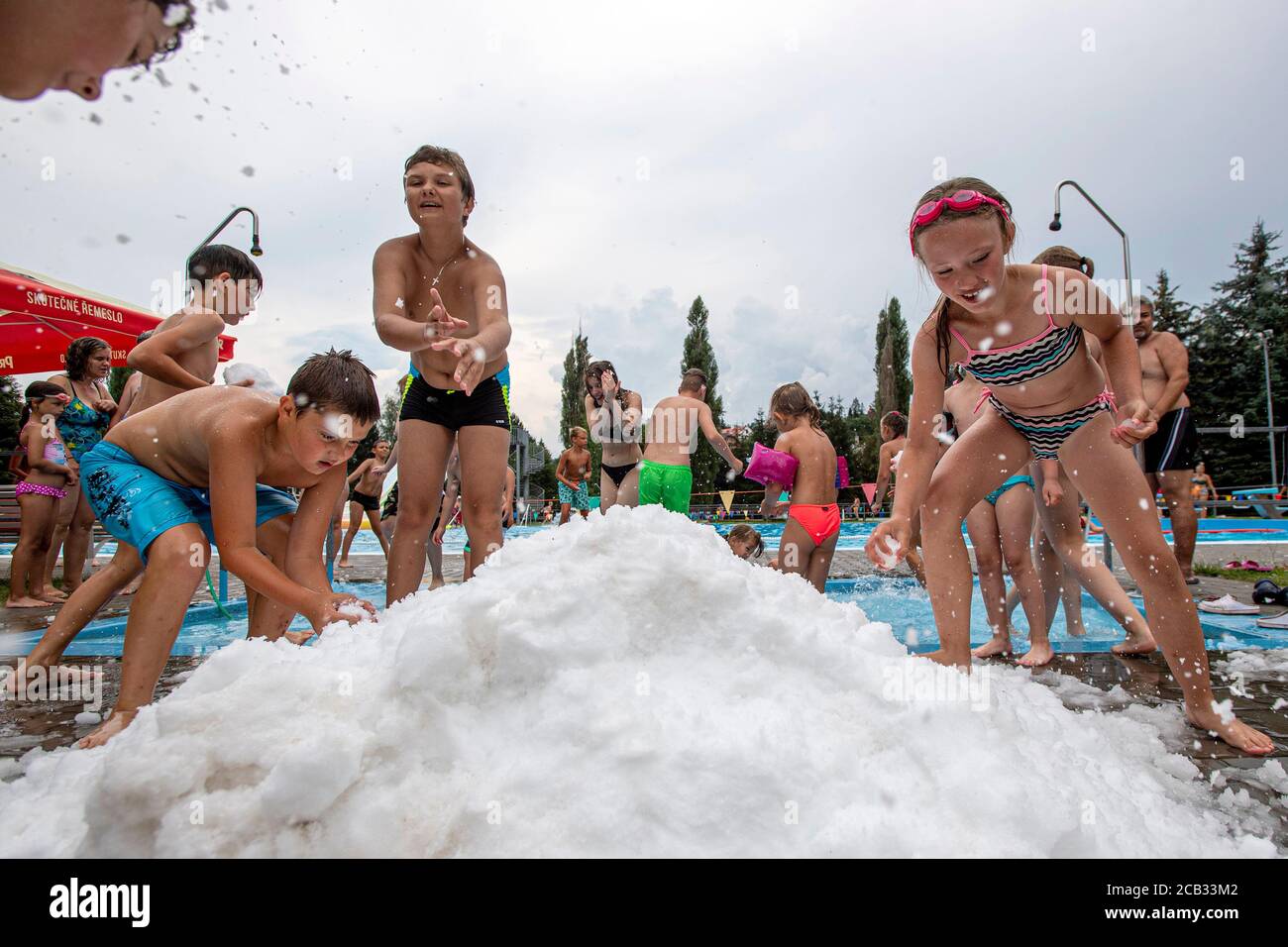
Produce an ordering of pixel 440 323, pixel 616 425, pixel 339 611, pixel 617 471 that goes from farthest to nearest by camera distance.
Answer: pixel 617 471
pixel 616 425
pixel 440 323
pixel 339 611

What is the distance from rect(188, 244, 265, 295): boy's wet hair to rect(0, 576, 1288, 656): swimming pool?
1963 mm

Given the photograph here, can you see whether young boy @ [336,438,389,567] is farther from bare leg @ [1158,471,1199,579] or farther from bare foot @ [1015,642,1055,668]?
bare leg @ [1158,471,1199,579]

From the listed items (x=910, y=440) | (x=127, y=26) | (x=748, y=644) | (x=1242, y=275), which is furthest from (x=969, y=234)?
(x=1242, y=275)

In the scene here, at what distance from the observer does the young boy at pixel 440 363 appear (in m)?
2.84

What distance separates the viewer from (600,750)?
1070mm

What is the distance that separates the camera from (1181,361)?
15.4 ft

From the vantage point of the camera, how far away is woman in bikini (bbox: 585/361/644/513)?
620cm

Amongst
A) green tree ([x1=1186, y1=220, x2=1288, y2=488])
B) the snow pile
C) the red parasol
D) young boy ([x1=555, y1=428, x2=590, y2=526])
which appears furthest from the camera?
green tree ([x1=1186, y1=220, x2=1288, y2=488])

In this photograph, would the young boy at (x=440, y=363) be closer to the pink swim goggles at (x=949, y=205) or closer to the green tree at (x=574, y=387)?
the pink swim goggles at (x=949, y=205)

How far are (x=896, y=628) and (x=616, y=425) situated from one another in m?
2.90

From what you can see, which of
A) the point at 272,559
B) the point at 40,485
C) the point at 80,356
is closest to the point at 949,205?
the point at 272,559

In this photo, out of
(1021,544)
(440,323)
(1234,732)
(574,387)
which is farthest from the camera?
(574,387)

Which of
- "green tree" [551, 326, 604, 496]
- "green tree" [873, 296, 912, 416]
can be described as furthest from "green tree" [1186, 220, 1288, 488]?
"green tree" [551, 326, 604, 496]

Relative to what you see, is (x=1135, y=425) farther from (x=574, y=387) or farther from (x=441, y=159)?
(x=574, y=387)
